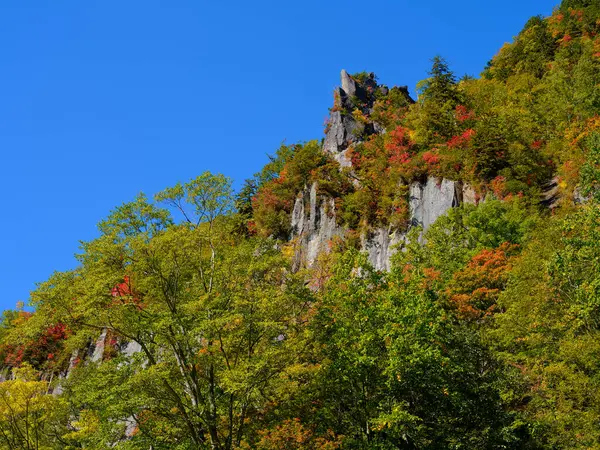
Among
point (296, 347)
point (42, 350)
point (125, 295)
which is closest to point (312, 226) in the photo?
point (296, 347)

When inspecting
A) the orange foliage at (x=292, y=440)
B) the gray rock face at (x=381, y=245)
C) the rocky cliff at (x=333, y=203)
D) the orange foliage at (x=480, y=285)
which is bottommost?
the orange foliage at (x=292, y=440)

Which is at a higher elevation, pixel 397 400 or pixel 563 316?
pixel 563 316

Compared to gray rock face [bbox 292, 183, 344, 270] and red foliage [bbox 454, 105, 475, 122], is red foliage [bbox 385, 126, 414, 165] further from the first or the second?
A: gray rock face [bbox 292, 183, 344, 270]

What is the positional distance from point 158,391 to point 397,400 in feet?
27.0

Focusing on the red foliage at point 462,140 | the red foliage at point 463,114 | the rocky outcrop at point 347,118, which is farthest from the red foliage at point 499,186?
the rocky outcrop at point 347,118

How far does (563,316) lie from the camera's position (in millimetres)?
17500

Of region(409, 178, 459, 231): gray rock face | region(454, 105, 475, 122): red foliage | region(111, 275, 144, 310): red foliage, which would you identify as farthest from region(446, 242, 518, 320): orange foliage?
region(454, 105, 475, 122): red foliage

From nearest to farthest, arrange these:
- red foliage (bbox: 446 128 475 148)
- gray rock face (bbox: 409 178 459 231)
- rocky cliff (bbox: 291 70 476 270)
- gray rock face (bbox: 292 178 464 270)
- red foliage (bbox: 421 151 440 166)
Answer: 1. gray rock face (bbox: 409 178 459 231)
2. gray rock face (bbox: 292 178 464 270)
3. rocky cliff (bbox: 291 70 476 270)
4. red foliage (bbox: 446 128 475 148)
5. red foliage (bbox: 421 151 440 166)

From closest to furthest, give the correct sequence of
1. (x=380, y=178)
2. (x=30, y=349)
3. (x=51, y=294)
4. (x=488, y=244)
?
(x=51, y=294)
(x=488, y=244)
(x=380, y=178)
(x=30, y=349)

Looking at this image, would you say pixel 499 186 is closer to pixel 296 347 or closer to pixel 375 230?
pixel 375 230

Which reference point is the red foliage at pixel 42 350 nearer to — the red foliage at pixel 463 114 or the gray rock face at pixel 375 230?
the gray rock face at pixel 375 230

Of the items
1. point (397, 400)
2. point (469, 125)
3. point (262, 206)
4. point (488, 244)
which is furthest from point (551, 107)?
point (397, 400)

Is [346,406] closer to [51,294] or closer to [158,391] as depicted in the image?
[158,391]

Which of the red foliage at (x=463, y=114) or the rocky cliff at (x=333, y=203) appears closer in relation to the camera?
the rocky cliff at (x=333, y=203)
